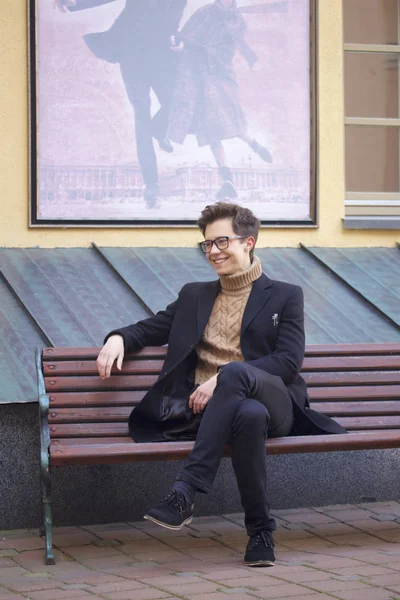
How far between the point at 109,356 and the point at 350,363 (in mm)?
1269

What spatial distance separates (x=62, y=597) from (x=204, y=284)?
1848 millimetres

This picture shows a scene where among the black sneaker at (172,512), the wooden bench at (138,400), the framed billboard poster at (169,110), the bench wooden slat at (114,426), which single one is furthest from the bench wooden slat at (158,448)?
the framed billboard poster at (169,110)

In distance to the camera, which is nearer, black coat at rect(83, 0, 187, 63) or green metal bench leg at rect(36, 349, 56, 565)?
green metal bench leg at rect(36, 349, 56, 565)

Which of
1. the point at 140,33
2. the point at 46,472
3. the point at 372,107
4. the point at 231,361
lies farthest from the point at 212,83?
the point at 46,472

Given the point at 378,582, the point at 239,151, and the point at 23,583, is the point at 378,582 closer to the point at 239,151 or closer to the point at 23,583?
the point at 23,583

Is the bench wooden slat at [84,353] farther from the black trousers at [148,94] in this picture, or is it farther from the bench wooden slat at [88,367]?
the black trousers at [148,94]

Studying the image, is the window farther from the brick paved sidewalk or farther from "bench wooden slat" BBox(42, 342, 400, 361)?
the brick paved sidewalk

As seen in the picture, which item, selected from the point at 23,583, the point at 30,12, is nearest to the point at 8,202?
the point at 30,12

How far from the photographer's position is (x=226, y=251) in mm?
5430

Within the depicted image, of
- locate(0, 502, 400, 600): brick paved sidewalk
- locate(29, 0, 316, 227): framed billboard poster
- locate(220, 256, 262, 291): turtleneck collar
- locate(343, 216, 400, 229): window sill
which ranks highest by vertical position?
locate(29, 0, 316, 227): framed billboard poster

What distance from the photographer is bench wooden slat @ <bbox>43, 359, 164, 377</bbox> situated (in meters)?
5.51

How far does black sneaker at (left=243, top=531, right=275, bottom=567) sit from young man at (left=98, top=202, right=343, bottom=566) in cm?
2

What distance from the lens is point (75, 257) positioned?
707 cm

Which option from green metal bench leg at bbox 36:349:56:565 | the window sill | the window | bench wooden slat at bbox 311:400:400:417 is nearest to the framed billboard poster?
the window sill
